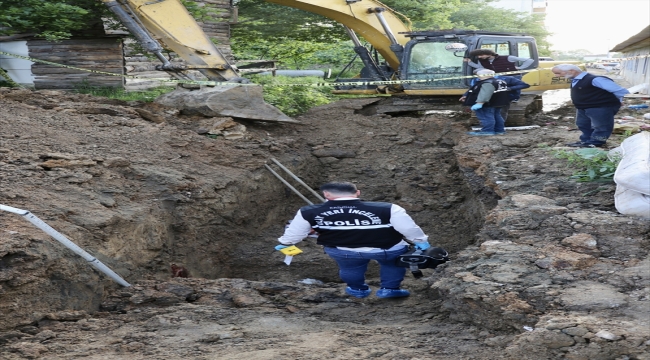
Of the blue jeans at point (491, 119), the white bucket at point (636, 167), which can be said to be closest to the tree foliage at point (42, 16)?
the blue jeans at point (491, 119)

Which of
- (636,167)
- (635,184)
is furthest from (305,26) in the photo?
(635,184)

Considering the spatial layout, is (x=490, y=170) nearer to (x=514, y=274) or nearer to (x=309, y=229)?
(x=309, y=229)

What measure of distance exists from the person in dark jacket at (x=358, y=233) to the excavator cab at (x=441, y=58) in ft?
22.5

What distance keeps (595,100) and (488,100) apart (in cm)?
213

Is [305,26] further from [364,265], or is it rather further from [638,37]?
[364,265]

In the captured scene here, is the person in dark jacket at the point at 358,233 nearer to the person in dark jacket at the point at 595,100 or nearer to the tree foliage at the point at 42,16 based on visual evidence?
the person in dark jacket at the point at 595,100

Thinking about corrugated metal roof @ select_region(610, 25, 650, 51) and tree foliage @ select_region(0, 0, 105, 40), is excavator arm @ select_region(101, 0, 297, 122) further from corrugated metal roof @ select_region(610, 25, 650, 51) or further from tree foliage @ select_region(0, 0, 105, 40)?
corrugated metal roof @ select_region(610, 25, 650, 51)

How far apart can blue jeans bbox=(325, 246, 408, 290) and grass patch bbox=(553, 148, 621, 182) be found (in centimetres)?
238

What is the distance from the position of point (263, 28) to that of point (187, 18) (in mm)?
8908

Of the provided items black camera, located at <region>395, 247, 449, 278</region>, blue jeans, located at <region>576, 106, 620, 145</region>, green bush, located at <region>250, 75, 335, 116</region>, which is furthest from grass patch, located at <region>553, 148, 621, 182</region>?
green bush, located at <region>250, 75, 335, 116</region>

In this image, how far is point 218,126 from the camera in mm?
10266

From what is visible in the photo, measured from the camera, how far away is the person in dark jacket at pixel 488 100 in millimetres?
10852

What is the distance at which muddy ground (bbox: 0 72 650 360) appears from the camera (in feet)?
14.0

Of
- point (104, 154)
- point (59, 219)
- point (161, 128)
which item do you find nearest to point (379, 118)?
point (161, 128)
